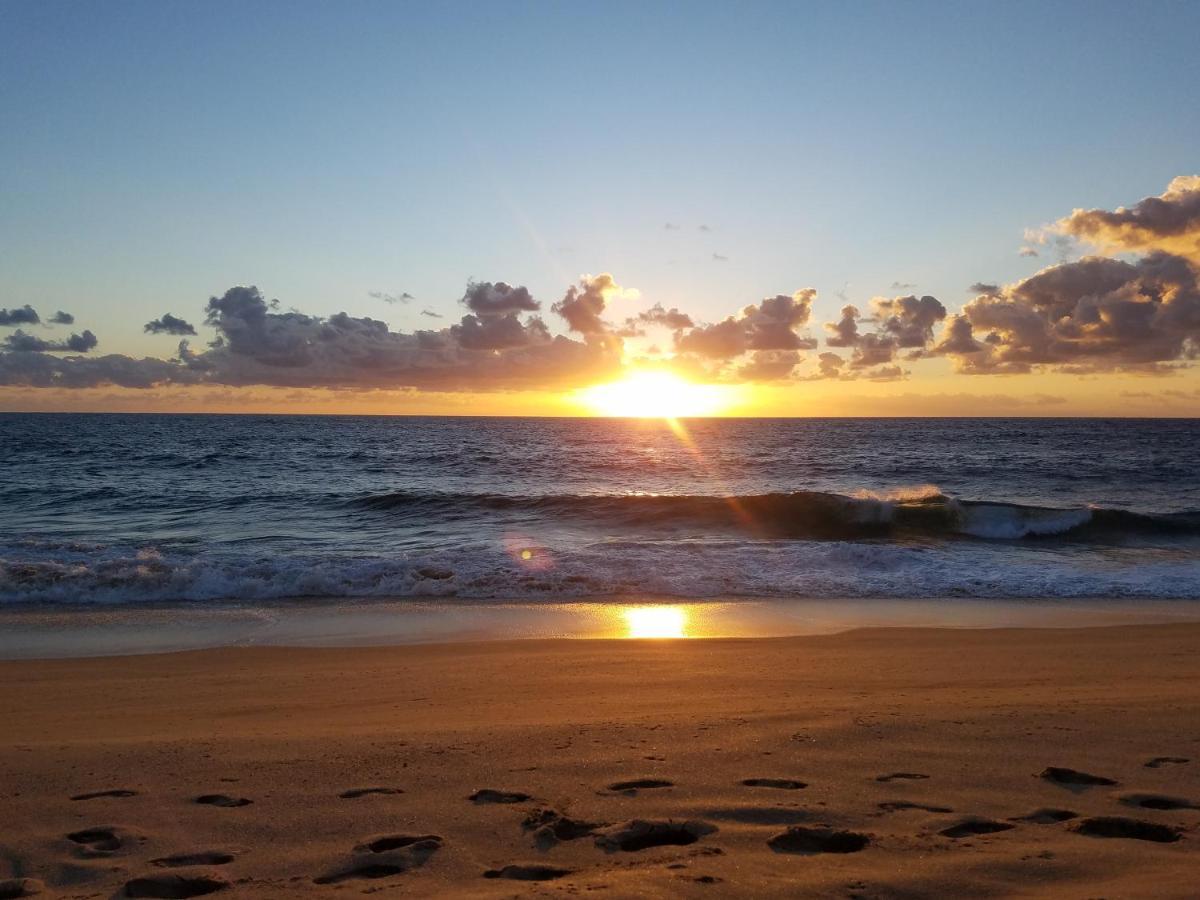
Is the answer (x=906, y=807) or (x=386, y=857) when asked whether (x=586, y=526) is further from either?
(x=386, y=857)

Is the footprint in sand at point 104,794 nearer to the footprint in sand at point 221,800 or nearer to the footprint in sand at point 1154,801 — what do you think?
the footprint in sand at point 221,800

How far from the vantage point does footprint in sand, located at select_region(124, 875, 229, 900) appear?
377 cm

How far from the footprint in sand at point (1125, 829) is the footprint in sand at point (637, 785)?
2253 millimetres

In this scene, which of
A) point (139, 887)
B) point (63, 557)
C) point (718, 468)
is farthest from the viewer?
point (718, 468)

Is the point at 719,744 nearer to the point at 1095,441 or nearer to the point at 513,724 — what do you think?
the point at 513,724

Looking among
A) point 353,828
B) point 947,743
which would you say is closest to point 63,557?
point 353,828

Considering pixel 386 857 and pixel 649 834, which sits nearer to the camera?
pixel 386 857

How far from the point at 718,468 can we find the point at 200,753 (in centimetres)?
4146

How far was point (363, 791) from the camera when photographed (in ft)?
16.4


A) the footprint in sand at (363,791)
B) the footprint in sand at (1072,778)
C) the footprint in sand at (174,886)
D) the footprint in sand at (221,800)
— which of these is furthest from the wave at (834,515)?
the footprint in sand at (174,886)

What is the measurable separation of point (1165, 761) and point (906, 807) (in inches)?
85.6

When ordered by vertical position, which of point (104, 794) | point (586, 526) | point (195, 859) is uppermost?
point (195, 859)

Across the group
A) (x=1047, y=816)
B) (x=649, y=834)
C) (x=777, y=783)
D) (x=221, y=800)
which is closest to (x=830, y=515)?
(x=777, y=783)

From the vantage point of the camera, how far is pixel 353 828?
175 inches
